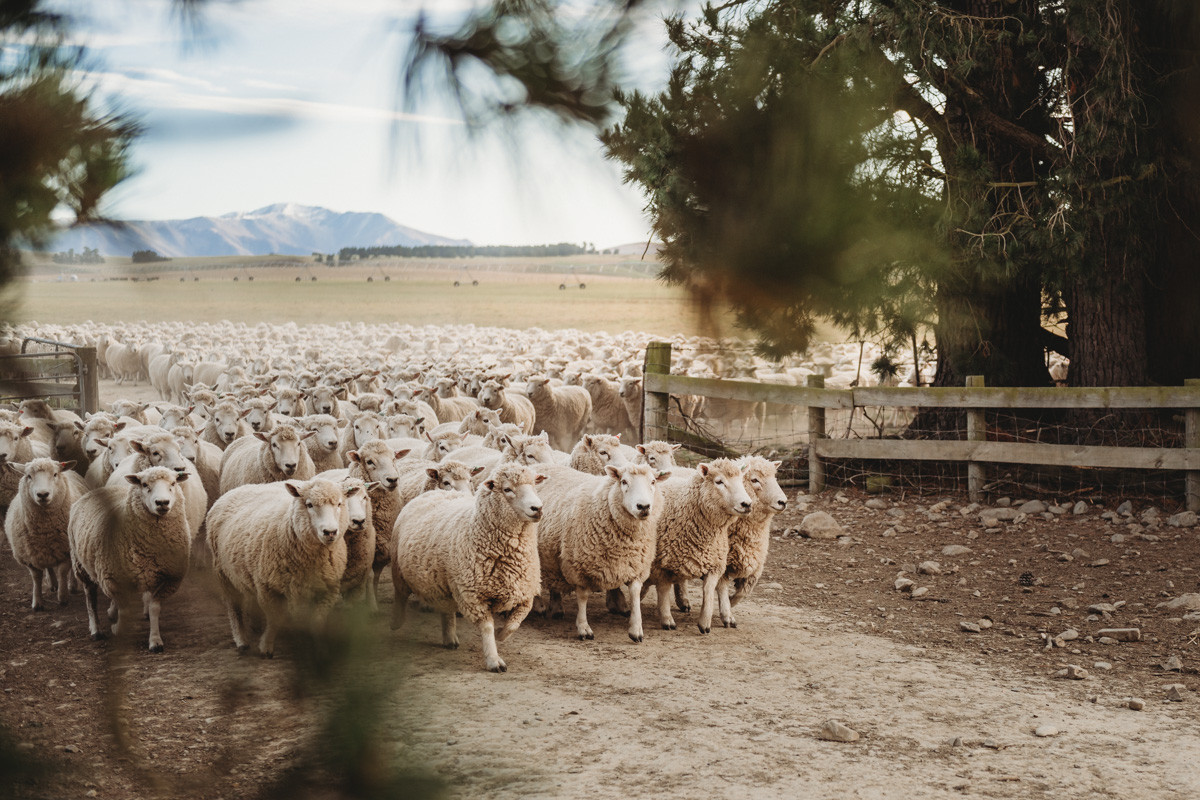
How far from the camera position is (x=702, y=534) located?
22.9 feet

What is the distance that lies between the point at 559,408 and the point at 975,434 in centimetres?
741

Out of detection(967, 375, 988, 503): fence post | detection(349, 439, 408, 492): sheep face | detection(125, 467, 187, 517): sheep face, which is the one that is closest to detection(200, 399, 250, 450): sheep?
detection(349, 439, 408, 492): sheep face

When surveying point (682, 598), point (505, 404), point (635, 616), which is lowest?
point (682, 598)

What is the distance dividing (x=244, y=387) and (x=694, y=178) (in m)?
13.3

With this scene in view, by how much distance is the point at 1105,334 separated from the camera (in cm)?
990

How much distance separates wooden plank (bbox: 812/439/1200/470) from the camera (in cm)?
873

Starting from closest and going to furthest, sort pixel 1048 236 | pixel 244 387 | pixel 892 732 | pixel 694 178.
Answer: pixel 694 178 → pixel 1048 236 → pixel 892 732 → pixel 244 387

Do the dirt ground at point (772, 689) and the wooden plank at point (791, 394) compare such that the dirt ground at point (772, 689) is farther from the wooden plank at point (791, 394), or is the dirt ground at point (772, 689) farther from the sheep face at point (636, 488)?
the wooden plank at point (791, 394)

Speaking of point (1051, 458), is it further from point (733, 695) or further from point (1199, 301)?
point (1199, 301)

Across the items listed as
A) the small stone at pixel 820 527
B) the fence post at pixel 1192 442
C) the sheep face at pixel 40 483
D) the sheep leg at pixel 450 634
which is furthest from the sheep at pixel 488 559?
the fence post at pixel 1192 442

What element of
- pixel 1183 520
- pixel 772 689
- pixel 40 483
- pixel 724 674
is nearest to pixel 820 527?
pixel 1183 520

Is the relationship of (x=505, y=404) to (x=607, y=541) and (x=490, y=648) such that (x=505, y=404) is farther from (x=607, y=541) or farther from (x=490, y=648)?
(x=490, y=648)

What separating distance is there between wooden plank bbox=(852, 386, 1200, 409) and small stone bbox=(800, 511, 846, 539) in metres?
1.55

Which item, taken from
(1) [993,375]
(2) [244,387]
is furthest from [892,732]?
(2) [244,387]
